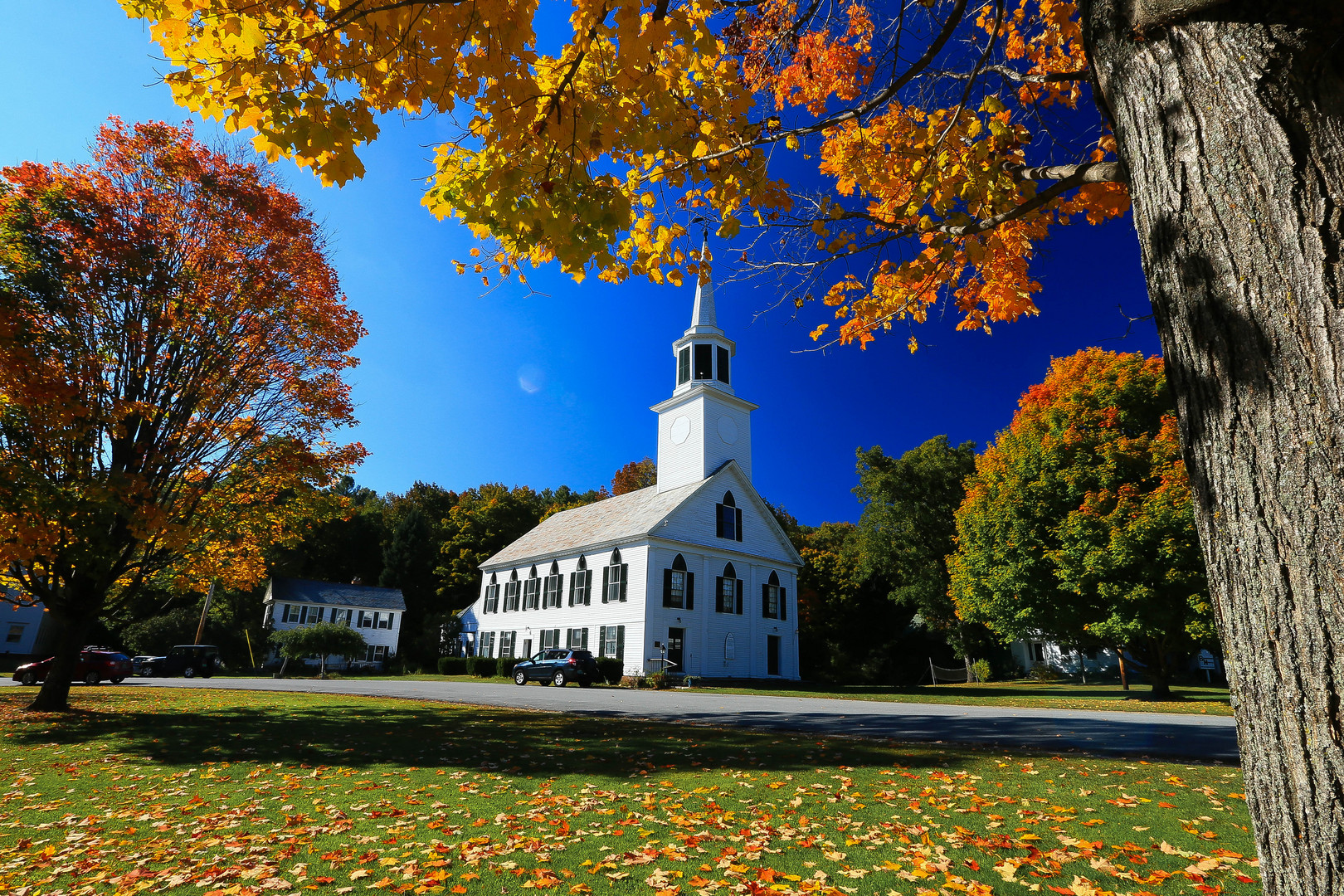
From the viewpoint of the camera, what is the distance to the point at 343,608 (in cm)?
5050

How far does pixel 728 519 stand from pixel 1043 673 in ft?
86.1

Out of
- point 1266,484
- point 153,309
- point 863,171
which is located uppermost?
point 153,309

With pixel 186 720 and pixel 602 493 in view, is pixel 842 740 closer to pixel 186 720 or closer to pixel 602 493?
pixel 186 720

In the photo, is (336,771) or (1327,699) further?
(336,771)

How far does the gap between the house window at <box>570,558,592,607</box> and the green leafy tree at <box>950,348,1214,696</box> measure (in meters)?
17.7

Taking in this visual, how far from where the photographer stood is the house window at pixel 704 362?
1396 inches

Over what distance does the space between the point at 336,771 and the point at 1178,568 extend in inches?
866

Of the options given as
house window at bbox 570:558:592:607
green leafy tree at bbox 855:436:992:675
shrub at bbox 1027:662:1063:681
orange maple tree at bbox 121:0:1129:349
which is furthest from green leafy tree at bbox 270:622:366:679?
shrub at bbox 1027:662:1063:681

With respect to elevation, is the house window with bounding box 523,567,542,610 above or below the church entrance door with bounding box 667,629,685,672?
above

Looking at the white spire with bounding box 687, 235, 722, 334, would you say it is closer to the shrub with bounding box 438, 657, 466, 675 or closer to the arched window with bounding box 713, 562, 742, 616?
the arched window with bounding box 713, 562, 742, 616

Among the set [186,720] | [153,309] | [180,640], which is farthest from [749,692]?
[180,640]

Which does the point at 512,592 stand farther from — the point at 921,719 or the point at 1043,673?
the point at 1043,673

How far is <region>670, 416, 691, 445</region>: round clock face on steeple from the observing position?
1395 inches

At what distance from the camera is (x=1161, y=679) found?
2200 centimetres
